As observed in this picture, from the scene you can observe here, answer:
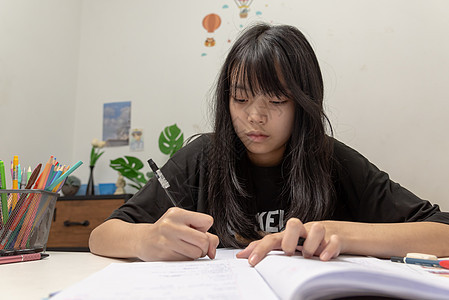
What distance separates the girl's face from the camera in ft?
3.22

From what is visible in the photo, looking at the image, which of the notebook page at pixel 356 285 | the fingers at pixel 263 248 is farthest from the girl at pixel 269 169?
the notebook page at pixel 356 285

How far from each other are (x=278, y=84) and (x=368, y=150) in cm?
100

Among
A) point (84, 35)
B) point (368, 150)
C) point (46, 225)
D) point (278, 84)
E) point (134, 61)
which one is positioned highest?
point (84, 35)

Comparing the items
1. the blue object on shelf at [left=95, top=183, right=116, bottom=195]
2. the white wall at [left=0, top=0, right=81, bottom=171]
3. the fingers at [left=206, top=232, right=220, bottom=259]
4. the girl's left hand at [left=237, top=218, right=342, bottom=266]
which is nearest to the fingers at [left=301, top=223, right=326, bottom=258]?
the girl's left hand at [left=237, top=218, right=342, bottom=266]

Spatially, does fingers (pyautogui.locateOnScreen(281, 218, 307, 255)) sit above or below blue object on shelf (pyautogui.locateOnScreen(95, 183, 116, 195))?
above

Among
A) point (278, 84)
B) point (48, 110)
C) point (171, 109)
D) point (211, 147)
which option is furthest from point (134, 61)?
point (278, 84)

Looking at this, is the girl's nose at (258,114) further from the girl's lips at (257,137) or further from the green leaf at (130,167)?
the green leaf at (130,167)

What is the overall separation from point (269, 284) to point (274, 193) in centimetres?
65

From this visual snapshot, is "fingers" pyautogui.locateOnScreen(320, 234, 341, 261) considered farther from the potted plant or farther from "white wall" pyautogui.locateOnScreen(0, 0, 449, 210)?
the potted plant

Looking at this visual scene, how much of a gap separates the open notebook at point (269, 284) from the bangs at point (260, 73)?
56 cm

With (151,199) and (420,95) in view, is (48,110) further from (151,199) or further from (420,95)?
(420,95)

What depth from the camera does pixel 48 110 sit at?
2129 mm

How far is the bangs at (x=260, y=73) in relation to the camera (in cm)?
96

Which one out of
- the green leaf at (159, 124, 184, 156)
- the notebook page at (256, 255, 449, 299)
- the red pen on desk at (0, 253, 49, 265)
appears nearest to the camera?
the notebook page at (256, 255, 449, 299)
